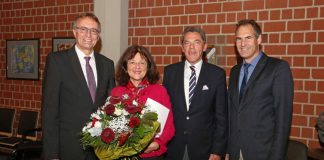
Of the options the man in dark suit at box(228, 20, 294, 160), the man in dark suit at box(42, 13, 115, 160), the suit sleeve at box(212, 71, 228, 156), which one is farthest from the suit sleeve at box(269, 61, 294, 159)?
the man in dark suit at box(42, 13, 115, 160)

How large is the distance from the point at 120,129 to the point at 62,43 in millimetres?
3487

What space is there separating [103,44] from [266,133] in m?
2.79

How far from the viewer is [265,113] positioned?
2662 millimetres

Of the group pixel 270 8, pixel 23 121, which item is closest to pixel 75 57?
pixel 270 8

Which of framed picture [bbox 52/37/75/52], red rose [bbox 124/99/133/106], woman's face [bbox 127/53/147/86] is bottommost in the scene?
red rose [bbox 124/99/133/106]

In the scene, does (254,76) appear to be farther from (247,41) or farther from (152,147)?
(152,147)

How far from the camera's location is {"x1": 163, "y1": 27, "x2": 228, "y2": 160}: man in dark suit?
3014 mm

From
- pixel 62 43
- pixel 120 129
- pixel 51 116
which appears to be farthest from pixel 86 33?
pixel 62 43

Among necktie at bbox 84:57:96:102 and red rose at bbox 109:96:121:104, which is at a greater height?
necktie at bbox 84:57:96:102

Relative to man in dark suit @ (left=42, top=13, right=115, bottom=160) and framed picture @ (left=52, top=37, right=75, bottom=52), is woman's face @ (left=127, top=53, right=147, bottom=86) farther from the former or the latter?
framed picture @ (left=52, top=37, right=75, bottom=52)

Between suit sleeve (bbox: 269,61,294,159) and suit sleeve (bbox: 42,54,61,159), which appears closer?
suit sleeve (bbox: 269,61,294,159)

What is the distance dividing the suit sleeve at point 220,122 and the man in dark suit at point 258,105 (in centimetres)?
11

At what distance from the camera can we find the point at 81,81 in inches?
114

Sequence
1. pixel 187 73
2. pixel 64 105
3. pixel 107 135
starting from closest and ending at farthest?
pixel 107 135
pixel 64 105
pixel 187 73
